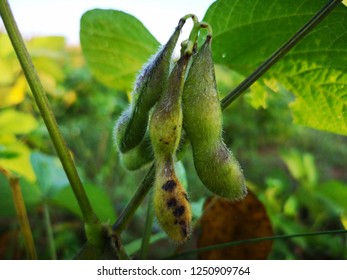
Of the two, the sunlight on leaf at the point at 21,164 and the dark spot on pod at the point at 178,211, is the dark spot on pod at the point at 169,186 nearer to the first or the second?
the dark spot on pod at the point at 178,211

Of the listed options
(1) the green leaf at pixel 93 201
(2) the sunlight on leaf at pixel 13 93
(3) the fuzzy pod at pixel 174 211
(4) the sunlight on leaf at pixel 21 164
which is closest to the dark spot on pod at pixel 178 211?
(3) the fuzzy pod at pixel 174 211

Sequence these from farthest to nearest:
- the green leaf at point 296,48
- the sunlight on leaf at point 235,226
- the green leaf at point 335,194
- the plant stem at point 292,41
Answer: the green leaf at point 335,194 → the sunlight on leaf at point 235,226 → the green leaf at point 296,48 → the plant stem at point 292,41

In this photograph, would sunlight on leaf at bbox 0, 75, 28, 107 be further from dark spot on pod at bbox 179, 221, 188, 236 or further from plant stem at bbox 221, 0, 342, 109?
dark spot on pod at bbox 179, 221, 188, 236

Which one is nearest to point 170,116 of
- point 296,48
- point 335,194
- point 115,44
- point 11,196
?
point 296,48

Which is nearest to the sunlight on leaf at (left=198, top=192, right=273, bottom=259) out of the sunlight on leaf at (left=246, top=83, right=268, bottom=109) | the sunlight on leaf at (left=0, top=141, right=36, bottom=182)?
the sunlight on leaf at (left=246, top=83, right=268, bottom=109)
